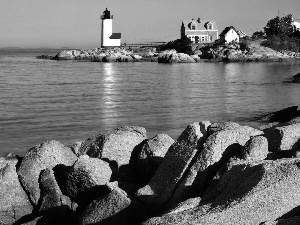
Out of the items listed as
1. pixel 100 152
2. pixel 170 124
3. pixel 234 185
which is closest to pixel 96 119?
pixel 170 124

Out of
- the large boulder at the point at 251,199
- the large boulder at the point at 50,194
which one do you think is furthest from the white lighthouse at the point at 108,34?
the large boulder at the point at 251,199

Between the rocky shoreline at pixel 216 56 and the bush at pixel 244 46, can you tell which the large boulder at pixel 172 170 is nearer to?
the rocky shoreline at pixel 216 56

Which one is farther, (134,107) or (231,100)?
(231,100)

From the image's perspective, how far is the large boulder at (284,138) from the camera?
25.8 ft

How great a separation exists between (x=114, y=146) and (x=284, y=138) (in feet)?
8.80

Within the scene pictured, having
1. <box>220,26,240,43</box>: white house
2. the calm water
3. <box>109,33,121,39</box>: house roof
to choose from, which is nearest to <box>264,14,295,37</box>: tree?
<box>220,26,240,43</box>: white house

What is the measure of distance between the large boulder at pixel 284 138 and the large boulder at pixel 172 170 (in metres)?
1.39

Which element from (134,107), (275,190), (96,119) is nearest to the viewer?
(275,190)

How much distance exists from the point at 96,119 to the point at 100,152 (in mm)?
11287

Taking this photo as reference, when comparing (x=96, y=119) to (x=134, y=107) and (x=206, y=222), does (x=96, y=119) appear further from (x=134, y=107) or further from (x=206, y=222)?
(x=206, y=222)

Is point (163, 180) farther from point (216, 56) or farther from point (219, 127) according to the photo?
point (216, 56)

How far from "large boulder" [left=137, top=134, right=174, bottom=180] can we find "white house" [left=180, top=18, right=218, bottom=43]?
97.2 m

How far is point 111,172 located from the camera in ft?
24.8

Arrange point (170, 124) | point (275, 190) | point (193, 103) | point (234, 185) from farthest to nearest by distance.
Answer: point (193, 103)
point (170, 124)
point (234, 185)
point (275, 190)
